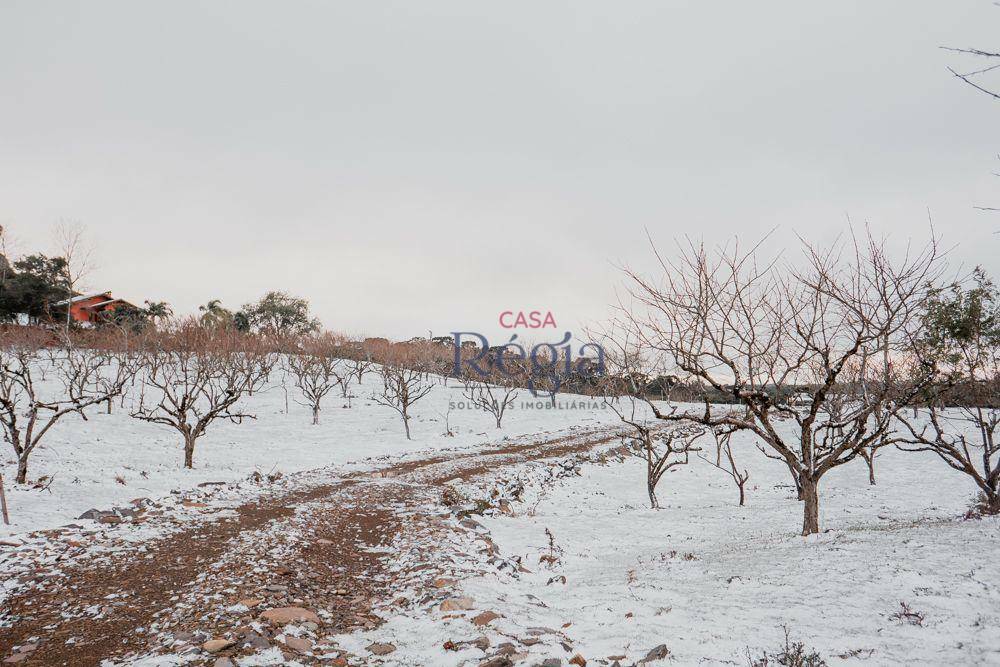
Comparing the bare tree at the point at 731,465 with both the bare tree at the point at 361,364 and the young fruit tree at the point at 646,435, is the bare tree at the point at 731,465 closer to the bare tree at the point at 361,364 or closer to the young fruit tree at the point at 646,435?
the young fruit tree at the point at 646,435

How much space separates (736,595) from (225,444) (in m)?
25.1

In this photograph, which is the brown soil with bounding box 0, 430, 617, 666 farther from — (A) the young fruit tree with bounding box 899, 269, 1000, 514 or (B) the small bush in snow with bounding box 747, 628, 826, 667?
(A) the young fruit tree with bounding box 899, 269, 1000, 514

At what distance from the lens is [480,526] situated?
10.9 m

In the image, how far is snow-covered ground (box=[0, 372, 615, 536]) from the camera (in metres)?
11.5

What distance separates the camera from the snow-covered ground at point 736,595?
4754 mm

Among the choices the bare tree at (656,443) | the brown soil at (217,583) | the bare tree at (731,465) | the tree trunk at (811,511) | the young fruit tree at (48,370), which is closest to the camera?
the brown soil at (217,583)

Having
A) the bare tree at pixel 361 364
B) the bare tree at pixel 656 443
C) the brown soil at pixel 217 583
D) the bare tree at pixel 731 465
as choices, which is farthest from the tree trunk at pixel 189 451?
the bare tree at pixel 361 364

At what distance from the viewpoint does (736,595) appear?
20.4 feet

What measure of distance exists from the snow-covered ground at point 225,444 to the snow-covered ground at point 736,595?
29.9 ft

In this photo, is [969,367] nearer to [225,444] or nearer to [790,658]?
[790,658]

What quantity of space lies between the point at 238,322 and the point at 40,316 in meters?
26.3

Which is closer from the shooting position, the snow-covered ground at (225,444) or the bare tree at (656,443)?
the snow-covered ground at (225,444)

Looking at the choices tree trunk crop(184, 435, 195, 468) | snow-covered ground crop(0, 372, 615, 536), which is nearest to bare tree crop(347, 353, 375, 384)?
snow-covered ground crop(0, 372, 615, 536)

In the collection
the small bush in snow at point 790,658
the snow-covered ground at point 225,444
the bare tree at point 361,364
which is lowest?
the snow-covered ground at point 225,444
